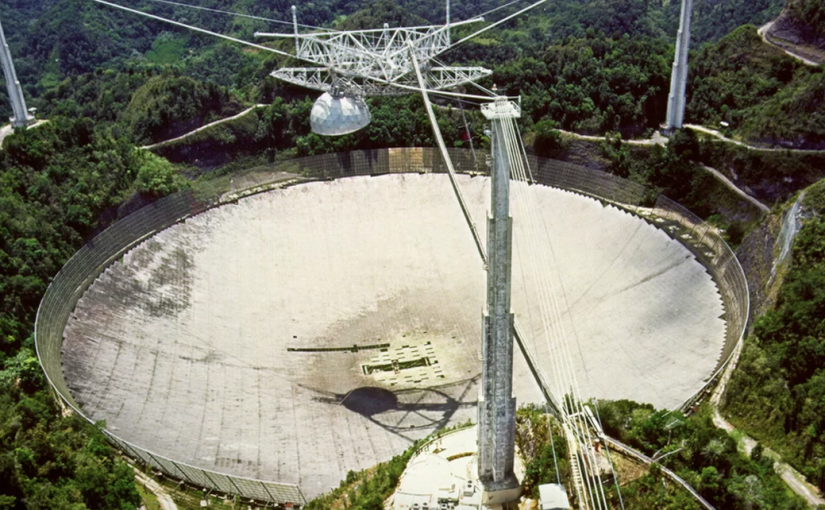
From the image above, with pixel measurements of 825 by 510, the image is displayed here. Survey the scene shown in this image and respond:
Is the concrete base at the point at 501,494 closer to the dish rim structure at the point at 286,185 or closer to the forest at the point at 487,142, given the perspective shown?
the forest at the point at 487,142

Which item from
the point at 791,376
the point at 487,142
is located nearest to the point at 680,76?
the point at 487,142

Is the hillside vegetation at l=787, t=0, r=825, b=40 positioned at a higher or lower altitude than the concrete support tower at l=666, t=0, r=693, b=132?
higher

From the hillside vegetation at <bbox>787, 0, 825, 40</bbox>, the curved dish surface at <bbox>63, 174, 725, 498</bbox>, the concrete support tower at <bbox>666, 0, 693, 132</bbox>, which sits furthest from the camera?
the hillside vegetation at <bbox>787, 0, 825, 40</bbox>

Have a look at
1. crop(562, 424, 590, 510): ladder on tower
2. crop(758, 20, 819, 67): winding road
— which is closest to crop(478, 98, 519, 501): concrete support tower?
crop(562, 424, 590, 510): ladder on tower

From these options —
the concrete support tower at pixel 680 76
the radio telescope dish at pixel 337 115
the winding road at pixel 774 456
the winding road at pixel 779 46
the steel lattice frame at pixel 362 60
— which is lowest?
the winding road at pixel 774 456

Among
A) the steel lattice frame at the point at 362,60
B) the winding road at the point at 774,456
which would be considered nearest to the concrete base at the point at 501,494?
the winding road at the point at 774,456

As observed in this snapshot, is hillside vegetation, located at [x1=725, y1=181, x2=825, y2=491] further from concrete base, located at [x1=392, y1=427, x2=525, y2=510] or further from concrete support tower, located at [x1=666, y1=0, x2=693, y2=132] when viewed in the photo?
concrete support tower, located at [x1=666, y1=0, x2=693, y2=132]

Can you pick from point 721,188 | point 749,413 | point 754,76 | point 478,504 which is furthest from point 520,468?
point 754,76

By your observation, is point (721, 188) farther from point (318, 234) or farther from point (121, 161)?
point (121, 161)
